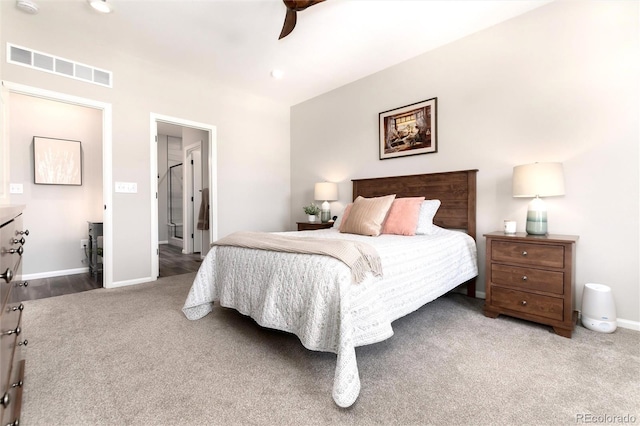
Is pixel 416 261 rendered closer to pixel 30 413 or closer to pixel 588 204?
pixel 588 204

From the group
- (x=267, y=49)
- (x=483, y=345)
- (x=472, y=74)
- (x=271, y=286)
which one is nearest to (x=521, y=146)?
(x=472, y=74)

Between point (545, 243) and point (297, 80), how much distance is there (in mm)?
3438

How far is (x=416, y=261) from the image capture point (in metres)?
2.00

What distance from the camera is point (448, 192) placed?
10.2 ft

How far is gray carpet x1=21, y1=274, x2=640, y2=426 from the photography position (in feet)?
4.10

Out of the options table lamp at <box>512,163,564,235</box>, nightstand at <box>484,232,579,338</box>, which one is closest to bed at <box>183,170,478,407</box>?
nightstand at <box>484,232,579,338</box>

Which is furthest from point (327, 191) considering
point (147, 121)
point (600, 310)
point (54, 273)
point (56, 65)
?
point (54, 273)

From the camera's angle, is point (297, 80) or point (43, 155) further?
point (297, 80)

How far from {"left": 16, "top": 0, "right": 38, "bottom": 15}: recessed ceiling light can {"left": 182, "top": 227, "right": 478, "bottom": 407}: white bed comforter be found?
269cm

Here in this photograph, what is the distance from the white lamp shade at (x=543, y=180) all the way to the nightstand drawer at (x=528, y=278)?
60 cm

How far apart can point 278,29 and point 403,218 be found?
225 centimetres

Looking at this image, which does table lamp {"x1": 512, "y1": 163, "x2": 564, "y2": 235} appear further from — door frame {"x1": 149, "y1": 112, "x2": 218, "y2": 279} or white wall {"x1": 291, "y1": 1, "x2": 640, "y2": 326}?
door frame {"x1": 149, "y1": 112, "x2": 218, "y2": 279}

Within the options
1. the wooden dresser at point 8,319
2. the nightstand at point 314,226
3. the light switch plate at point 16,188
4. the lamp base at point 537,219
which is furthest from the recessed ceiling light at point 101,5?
the lamp base at point 537,219

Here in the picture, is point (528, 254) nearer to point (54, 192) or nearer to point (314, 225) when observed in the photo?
point (314, 225)
